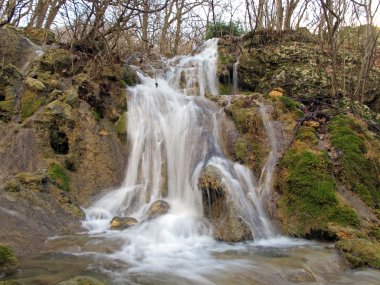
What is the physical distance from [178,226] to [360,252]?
8.31ft

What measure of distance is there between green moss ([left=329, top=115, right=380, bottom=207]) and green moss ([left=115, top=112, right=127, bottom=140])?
170 inches

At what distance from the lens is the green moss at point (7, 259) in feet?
12.1

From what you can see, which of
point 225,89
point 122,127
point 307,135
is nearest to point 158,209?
point 122,127

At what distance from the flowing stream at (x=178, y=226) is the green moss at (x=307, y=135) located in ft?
1.74

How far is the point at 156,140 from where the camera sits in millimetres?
8031

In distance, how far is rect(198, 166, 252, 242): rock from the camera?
556 centimetres

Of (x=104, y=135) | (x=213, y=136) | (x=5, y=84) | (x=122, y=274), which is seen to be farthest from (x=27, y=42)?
(x=122, y=274)

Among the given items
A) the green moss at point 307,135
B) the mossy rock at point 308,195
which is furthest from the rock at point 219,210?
the green moss at point 307,135

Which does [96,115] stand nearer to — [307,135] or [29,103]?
[29,103]

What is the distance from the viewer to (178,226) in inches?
226

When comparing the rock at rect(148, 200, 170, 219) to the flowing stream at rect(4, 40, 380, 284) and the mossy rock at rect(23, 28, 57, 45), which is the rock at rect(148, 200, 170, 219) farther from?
the mossy rock at rect(23, 28, 57, 45)

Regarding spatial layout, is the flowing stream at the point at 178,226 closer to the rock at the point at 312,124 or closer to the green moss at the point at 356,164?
the rock at the point at 312,124

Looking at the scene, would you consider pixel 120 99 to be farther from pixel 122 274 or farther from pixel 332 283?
pixel 332 283

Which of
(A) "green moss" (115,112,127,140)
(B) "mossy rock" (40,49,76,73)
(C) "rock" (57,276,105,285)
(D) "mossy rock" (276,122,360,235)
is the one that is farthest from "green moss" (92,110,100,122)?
(C) "rock" (57,276,105,285)
